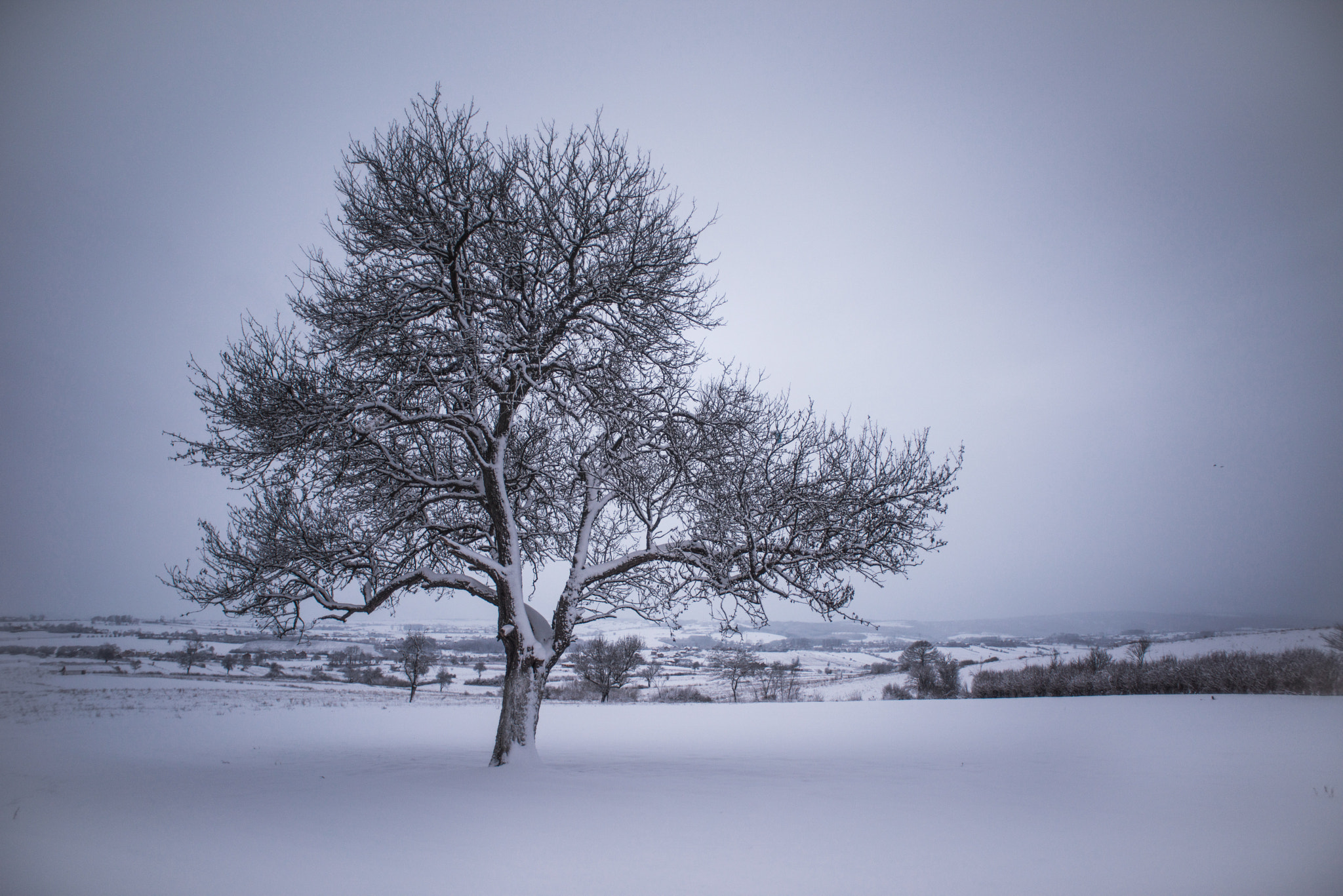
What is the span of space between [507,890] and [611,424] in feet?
21.5

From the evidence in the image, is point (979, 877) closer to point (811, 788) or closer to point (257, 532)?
point (811, 788)

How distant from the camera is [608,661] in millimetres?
37625

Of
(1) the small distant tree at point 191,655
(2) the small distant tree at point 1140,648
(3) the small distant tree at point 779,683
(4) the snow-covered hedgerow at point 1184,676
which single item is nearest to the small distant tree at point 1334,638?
(4) the snow-covered hedgerow at point 1184,676

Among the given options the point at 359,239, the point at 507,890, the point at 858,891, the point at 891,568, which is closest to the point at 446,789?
the point at 507,890

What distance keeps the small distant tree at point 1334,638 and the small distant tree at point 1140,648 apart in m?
9.68

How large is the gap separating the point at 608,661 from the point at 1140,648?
32.3 m

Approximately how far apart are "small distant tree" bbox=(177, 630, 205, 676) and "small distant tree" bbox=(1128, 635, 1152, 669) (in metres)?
55.6

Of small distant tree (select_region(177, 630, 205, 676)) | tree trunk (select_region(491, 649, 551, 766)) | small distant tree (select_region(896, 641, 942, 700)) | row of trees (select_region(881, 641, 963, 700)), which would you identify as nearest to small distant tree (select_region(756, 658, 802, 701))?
row of trees (select_region(881, 641, 963, 700))

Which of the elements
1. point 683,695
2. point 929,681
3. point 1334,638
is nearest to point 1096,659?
point 929,681

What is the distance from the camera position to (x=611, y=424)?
32.0 ft

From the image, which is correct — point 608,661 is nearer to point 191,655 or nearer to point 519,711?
point 191,655

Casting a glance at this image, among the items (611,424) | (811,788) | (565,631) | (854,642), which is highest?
(611,424)

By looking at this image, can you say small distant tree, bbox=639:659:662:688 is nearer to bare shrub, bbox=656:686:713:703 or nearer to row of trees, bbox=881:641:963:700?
bare shrub, bbox=656:686:713:703

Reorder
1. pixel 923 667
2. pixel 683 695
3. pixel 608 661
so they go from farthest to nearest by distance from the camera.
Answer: pixel 683 695, pixel 608 661, pixel 923 667
